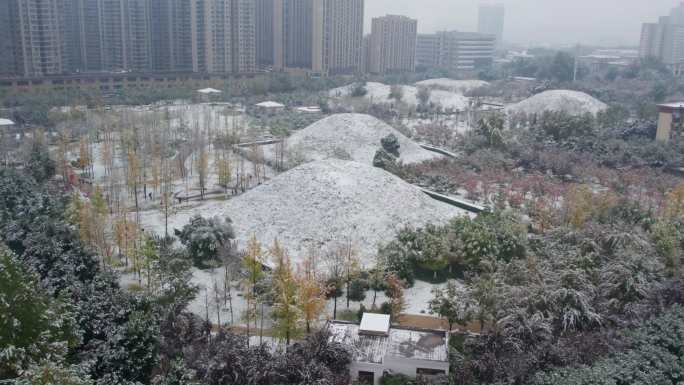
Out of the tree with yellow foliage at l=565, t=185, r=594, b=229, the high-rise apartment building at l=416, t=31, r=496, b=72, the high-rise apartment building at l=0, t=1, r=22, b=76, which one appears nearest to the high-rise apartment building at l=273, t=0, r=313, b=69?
the high-rise apartment building at l=416, t=31, r=496, b=72

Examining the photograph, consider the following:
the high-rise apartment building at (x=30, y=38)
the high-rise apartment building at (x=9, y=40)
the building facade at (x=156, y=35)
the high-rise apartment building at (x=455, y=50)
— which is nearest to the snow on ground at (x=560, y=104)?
the building facade at (x=156, y=35)

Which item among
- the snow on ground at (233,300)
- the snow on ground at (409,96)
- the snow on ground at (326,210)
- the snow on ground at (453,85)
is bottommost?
the snow on ground at (233,300)

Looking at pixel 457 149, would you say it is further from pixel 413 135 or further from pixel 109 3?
pixel 109 3

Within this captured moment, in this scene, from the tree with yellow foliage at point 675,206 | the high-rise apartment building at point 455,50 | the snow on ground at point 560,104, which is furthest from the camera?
the high-rise apartment building at point 455,50

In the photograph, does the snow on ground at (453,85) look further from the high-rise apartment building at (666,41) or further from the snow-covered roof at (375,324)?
the snow-covered roof at (375,324)

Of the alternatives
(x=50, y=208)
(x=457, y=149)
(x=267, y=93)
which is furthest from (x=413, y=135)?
(x=50, y=208)

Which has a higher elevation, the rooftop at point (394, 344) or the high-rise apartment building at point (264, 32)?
the high-rise apartment building at point (264, 32)

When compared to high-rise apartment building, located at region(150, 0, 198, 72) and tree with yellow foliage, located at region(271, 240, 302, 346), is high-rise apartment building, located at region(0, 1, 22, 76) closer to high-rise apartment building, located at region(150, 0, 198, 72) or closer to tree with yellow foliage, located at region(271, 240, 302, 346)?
high-rise apartment building, located at region(150, 0, 198, 72)
